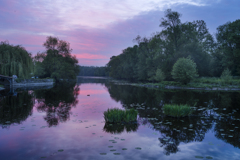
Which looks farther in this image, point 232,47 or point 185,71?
point 232,47

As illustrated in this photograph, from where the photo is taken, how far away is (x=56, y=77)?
221ft

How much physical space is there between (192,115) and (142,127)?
4.61 m

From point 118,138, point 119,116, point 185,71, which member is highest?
Answer: point 185,71

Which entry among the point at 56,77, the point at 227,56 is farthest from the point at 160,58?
the point at 56,77

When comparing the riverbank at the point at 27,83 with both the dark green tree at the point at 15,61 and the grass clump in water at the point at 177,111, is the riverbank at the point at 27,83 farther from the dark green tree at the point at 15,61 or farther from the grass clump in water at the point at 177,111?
the grass clump in water at the point at 177,111

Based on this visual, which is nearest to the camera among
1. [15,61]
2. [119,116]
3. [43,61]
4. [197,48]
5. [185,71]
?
[119,116]

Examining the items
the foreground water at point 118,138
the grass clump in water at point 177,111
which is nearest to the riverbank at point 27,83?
the foreground water at point 118,138

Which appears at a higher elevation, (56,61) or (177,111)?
(56,61)

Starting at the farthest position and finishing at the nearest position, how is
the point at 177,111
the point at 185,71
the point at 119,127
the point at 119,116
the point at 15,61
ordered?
the point at 185,71 < the point at 15,61 < the point at 177,111 < the point at 119,116 < the point at 119,127

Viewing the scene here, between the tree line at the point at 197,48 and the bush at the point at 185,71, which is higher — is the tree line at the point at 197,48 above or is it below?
above

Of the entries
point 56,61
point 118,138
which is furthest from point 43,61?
point 118,138

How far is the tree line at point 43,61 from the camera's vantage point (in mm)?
35094

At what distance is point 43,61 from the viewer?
68375mm

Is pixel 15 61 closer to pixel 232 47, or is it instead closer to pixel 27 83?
pixel 27 83
